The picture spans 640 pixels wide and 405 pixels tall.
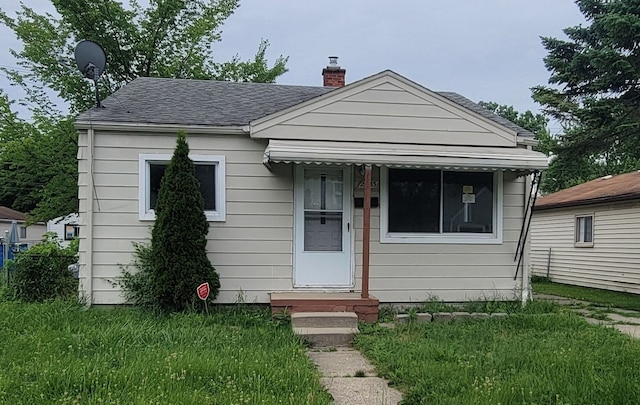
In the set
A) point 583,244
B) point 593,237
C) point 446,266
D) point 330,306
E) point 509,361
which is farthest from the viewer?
point 583,244

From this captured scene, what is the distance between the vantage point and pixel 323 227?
748cm

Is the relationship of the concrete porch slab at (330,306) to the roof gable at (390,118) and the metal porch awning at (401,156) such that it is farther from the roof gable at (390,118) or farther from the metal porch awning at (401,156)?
the roof gable at (390,118)

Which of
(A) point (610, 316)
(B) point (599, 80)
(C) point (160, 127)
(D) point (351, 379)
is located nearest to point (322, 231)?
(C) point (160, 127)

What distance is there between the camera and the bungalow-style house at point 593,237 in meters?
12.1

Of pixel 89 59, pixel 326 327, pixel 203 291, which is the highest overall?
pixel 89 59

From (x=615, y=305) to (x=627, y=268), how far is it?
345 centimetres

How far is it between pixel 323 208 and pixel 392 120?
5.47 feet

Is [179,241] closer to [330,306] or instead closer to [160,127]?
[160,127]

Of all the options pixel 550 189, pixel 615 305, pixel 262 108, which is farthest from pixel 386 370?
pixel 550 189

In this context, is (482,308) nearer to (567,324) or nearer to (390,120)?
(567,324)

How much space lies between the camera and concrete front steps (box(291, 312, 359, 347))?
588cm

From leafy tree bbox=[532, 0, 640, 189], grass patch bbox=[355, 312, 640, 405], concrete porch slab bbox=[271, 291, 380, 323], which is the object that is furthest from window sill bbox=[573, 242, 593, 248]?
concrete porch slab bbox=[271, 291, 380, 323]

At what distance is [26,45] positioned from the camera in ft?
57.7

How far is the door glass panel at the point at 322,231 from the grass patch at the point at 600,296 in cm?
558
